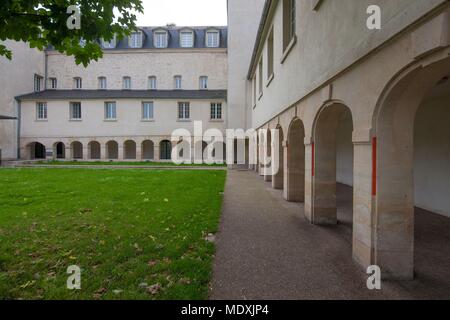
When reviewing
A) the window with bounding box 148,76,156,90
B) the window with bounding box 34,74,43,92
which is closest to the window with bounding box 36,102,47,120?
the window with bounding box 34,74,43,92

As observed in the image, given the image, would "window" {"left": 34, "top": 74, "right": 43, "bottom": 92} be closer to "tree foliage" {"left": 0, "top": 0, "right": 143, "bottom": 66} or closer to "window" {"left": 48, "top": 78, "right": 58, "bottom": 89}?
"window" {"left": 48, "top": 78, "right": 58, "bottom": 89}

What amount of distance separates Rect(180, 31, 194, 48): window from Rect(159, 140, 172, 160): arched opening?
1230 centimetres

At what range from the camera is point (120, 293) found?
3246 millimetres

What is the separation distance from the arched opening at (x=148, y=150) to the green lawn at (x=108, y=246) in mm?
22165

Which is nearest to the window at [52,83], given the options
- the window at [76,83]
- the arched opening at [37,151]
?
the window at [76,83]

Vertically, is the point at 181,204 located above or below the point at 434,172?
below

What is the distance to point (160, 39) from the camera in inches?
1321

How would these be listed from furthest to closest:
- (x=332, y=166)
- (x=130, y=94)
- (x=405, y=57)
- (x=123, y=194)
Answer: (x=130, y=94), (x=123, y=194), (x=332, y=166), (x=405, y=57)

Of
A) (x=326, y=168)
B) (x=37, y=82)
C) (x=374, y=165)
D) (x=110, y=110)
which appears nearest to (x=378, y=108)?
(x=374, y=165)

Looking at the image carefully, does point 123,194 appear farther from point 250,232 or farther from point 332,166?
point 332,166

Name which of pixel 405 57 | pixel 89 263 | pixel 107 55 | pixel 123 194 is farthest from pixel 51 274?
pixel 107 55

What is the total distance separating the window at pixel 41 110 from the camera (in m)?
29.5

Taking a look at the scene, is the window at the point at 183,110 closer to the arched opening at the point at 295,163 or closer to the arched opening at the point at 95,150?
the arched opening at the point at 95,150

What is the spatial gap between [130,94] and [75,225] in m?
26.6
